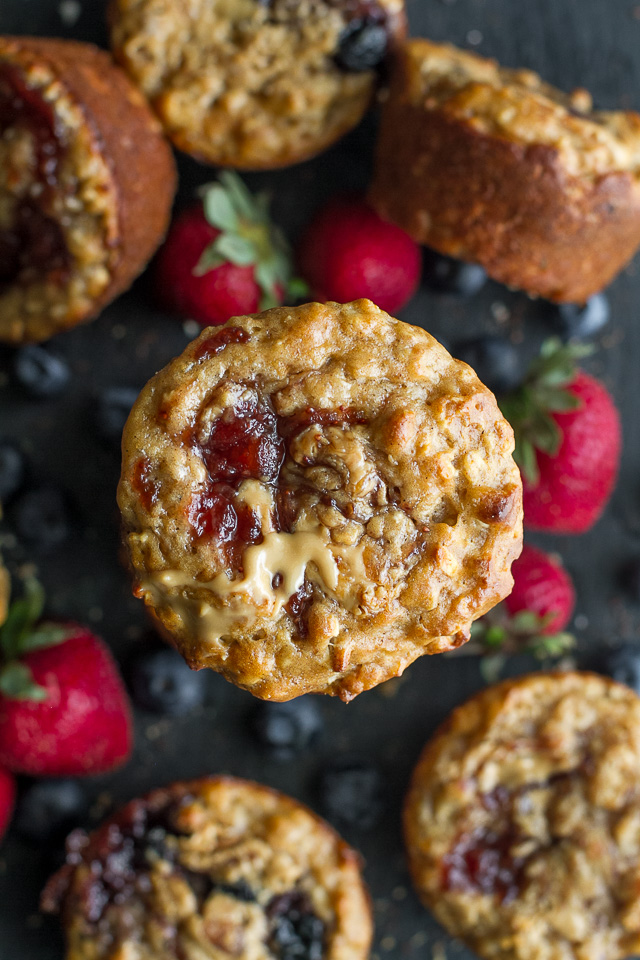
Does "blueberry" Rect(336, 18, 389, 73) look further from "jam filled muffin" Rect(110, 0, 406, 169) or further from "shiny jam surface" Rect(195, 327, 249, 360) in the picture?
"shiny jam surface" Rect(195, 327, 249, 360)

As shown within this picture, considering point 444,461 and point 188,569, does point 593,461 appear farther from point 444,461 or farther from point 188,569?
point 188,569

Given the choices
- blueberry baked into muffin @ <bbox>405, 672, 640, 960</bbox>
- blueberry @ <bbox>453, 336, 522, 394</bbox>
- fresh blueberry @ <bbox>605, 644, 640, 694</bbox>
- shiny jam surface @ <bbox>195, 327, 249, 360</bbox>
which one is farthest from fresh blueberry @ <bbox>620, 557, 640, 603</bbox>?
shiny jam surface @ <bbox>195, 327, 249, 360</bbox>

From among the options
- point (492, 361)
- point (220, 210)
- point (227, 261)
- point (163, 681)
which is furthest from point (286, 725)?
point (220, 210)

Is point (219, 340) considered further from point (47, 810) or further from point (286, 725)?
point (47, 810)

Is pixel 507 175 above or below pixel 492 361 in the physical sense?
above

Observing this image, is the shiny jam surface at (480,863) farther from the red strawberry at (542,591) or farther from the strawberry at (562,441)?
the strawberry at (562,441)

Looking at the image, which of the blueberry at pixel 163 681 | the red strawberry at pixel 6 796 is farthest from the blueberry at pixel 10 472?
the red strawberry at pixel 6 796

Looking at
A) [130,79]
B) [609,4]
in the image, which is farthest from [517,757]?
[609,4]
